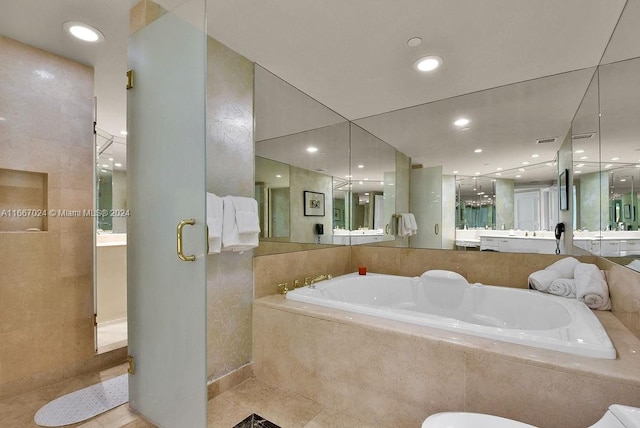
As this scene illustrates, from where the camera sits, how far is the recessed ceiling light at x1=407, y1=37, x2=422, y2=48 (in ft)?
5.89

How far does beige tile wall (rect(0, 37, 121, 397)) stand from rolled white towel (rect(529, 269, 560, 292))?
132 inches

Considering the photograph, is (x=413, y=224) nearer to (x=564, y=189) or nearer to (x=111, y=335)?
(x=564, y=189)

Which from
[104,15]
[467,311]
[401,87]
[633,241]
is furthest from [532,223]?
[104,15]

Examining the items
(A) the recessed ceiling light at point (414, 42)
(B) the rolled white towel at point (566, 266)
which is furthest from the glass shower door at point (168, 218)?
(B) the rolled white towel at point (566, 266)

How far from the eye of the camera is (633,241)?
51.2 inches

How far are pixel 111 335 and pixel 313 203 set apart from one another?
7.18 feet

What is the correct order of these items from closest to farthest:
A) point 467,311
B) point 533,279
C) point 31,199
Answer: point 31,199 → point 533,279 → point 467,311

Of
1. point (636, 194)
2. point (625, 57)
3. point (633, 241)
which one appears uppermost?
point (625, 57)

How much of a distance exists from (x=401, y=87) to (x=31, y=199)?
2.85 metres

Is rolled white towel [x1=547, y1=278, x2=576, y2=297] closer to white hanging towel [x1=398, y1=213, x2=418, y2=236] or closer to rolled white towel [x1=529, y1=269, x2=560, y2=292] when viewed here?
rolled white towel [x1=529, y1=269, x2=560, y2=292]

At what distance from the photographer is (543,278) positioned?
6.93 feet

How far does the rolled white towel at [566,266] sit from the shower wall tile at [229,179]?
7.27 ft

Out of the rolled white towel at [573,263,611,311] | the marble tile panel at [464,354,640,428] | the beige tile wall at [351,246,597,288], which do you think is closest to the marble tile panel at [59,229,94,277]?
the beige tile wall at [351,246,597,288]

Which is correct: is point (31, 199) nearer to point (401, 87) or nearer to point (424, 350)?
point (424, 350)
